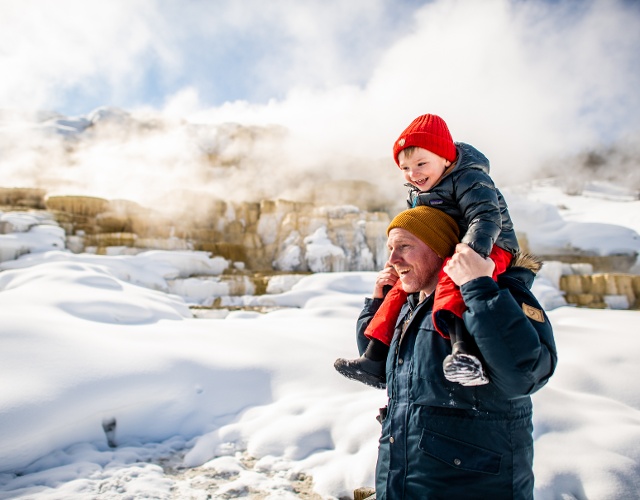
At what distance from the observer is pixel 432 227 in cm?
113

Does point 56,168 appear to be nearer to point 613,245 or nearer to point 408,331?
point 408,331

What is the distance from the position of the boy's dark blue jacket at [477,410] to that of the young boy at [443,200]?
148 millimetres

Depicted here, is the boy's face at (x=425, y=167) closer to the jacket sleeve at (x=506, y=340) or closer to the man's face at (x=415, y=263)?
the man's face at (x=415, y=263)

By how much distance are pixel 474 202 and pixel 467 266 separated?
12.7 inches

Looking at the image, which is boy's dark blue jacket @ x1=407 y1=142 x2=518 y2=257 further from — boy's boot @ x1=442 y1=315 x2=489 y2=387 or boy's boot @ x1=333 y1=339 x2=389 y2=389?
boy's boot @ x1=333 y1=339 x2=389 y2=389

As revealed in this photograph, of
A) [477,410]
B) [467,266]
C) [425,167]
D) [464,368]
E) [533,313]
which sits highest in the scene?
[425,167]

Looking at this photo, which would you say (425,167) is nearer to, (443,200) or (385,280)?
(443,200)

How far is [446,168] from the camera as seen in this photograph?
1.31 meters

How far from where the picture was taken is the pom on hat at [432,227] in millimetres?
1104

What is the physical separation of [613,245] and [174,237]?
2293cm

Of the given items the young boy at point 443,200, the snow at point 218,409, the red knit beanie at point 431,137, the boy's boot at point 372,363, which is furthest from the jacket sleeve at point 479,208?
Answer: the snow at point 218,409

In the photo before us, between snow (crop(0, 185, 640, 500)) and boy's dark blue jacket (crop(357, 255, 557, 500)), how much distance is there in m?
1.15

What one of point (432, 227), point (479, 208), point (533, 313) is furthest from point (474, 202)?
point (533, 313)

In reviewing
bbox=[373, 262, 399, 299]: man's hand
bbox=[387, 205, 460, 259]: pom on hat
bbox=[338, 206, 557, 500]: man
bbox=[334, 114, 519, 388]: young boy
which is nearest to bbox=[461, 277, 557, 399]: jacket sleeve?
bbox=[338, 206, 557, 500]: man
